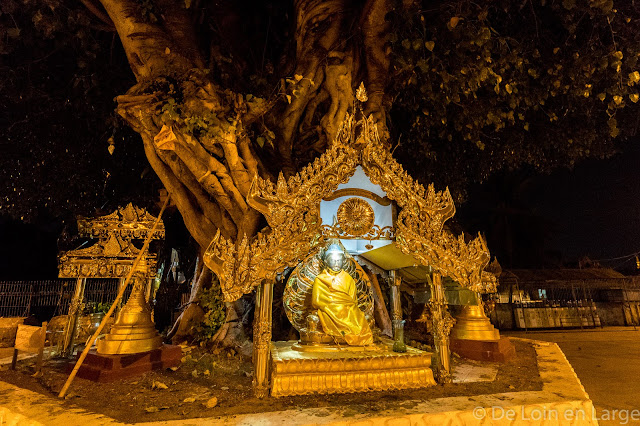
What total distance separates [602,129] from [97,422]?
11.3m

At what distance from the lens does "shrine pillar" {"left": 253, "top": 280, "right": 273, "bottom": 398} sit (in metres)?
3.51

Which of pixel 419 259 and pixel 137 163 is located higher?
pixel 137 163

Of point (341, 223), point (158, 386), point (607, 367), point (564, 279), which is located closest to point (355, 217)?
point (341, 223)

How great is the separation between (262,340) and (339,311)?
147cm

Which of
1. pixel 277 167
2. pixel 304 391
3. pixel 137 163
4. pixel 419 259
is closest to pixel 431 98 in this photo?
pixel 277 167

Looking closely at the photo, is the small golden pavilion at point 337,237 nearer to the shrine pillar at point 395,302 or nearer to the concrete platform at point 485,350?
the shrine pillar at point 395,302

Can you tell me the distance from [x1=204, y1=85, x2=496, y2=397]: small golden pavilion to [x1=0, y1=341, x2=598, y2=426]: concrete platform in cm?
72

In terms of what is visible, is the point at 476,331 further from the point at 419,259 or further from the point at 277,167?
the point at 277,167

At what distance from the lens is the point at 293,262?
3.84 meters

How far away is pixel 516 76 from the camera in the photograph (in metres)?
6.54

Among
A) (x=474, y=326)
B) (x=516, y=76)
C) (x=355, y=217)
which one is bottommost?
(x=474, y=326)

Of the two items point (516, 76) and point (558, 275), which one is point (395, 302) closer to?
point (516, 76)

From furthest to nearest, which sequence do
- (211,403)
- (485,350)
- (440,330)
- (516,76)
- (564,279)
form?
(564,279)
(516,76)
(485,350)
(440,330)
(211,403)

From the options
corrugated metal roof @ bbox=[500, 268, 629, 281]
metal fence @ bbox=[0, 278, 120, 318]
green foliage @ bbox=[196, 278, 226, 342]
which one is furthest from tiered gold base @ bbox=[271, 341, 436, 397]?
corrugated metal roof @ bbox=[500, 268, 629, 281]
